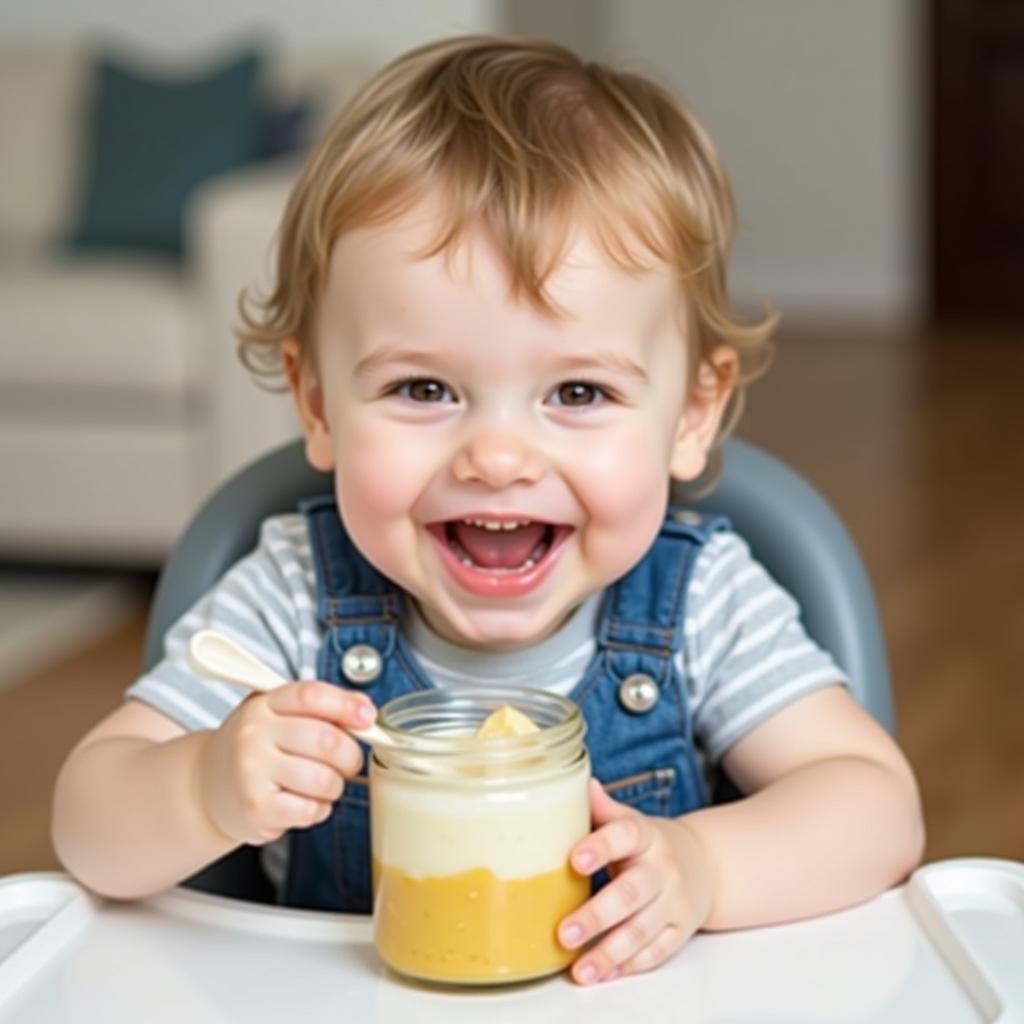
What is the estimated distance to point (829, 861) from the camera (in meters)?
1.01

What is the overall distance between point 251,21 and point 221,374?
1.57 meters

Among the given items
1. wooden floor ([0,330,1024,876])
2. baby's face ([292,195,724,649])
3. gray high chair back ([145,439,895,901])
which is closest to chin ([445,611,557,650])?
baby's face ([292,195,724,649])

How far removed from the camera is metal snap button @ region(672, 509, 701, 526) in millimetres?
1206

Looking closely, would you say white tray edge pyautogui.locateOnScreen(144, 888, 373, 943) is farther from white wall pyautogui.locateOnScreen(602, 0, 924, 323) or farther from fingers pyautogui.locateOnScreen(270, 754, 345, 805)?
white wall pyautogui.locateOnScreen(602, 0, 924, 323)

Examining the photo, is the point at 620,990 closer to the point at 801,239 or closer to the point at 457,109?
the point at 457,109

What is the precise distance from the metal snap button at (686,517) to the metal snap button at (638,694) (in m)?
0.10

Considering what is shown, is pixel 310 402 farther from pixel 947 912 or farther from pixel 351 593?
pixel 947 912

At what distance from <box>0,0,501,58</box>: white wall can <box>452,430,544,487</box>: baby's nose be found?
3.65m

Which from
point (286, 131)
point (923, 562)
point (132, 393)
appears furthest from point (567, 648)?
point (286, 131)

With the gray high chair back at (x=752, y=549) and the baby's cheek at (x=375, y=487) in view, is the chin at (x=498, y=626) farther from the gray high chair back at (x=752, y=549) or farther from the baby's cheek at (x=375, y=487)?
the gray high chair back at (x=752, y=549)

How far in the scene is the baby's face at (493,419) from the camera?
992 millimetres

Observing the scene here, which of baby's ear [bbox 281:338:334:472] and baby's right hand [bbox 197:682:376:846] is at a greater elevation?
baby's ear [bbox 281:338:334:472]

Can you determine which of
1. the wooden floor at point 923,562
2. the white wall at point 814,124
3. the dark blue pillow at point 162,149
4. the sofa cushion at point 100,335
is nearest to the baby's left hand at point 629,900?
the wooden floor at point 923,562

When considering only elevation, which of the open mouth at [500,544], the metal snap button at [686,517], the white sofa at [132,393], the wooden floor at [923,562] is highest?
the open mouth at [500,544]
